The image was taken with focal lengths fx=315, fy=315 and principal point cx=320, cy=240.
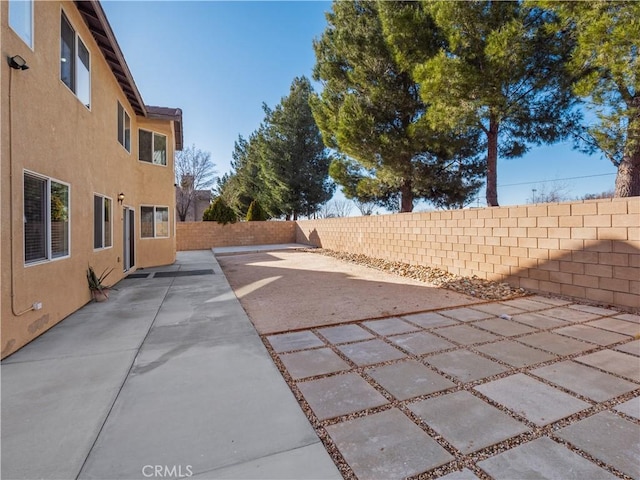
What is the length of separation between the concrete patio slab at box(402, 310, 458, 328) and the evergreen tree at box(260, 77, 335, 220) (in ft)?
61.8

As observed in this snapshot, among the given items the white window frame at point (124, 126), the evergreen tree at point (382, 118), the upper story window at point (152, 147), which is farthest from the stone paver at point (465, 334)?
the upper story window at point (152, 147)

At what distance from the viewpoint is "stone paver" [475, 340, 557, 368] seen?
309cm

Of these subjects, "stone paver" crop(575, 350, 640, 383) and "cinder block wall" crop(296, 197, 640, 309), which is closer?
"stone paver" crop(575, 350, 640, 383)

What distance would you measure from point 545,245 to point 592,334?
2343mm

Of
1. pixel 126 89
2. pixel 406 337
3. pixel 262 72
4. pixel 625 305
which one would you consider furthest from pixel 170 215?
pixel 625 305

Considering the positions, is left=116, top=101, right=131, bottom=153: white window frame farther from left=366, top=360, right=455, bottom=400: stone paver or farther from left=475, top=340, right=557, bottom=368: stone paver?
left=475, top=340, right=557, bottom=368: stone paver

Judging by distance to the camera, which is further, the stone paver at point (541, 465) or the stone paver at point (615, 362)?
the stone paver at point (615, 362)

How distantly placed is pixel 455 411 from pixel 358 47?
12.7 meters

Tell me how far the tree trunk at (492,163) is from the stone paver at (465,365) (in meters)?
8.25

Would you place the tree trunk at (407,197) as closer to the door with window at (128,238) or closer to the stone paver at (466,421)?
the door with window at (128,238)

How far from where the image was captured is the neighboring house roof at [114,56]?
5355 millimetres

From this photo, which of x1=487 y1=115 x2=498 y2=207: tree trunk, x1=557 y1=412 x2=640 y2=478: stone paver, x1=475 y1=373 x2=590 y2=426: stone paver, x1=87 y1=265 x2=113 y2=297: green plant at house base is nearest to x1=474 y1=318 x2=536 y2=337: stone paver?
x1=475 y1=373 x2=590 y2=426: stone paver

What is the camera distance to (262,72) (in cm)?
1296

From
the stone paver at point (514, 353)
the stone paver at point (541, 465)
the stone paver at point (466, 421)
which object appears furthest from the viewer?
the stone paver at point (514, 353)
